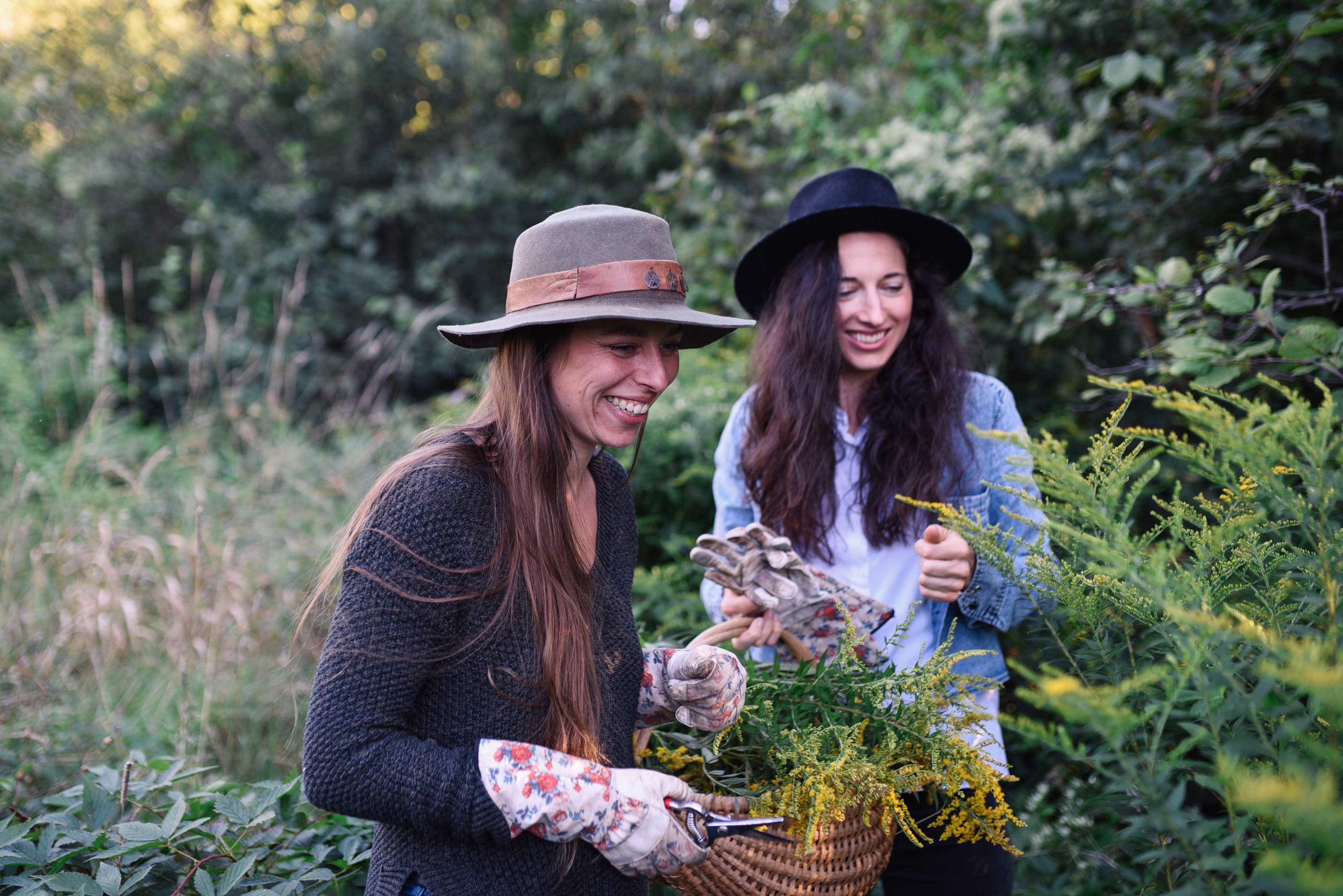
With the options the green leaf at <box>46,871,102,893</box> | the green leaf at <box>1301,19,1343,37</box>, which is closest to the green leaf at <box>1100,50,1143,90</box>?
the green leaf at <box>1301,19,1343,37</box>

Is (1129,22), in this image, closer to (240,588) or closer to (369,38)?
(240,588)

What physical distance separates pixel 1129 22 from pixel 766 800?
3701 millimetres

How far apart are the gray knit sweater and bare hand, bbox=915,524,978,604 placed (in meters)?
0.84

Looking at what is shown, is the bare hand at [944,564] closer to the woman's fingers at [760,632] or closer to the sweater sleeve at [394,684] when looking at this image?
the woman's fingers at [760,632]

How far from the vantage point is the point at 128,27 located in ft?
28.0

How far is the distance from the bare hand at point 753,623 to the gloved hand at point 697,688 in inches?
8.4

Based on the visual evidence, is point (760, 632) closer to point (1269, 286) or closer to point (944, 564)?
point (944, 564)

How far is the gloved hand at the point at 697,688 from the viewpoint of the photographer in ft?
5.55

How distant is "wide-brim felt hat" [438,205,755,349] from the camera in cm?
163

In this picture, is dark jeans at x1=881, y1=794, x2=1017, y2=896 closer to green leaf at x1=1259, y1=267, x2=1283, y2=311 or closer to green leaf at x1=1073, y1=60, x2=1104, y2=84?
green leaf at x1=1259, y1=267, x2=1283, y2=311

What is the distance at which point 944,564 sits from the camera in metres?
2.03

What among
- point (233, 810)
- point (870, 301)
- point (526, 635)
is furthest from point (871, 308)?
point (233, 810)

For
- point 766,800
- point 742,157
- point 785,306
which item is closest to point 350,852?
point 766,800

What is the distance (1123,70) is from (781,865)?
9.66 ft
